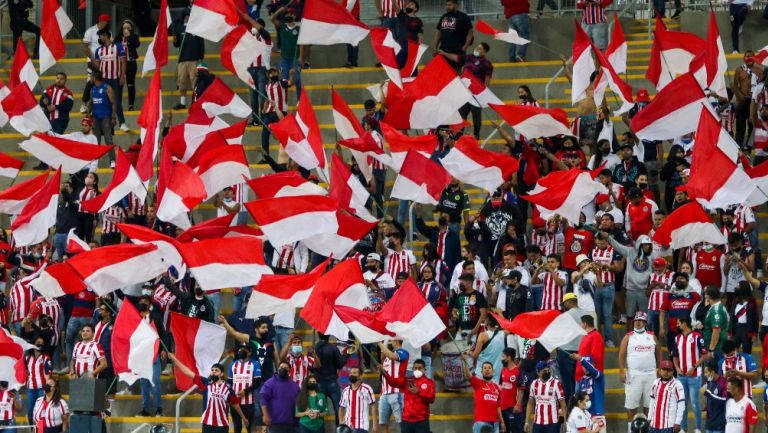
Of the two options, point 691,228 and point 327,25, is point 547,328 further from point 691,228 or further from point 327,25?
point 327,25

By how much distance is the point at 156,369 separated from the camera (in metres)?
29.0

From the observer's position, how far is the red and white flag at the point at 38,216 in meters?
30.2

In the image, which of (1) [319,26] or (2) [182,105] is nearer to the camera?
(1) [319,26]

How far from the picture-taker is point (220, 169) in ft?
96.4

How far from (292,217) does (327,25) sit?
5.63 m

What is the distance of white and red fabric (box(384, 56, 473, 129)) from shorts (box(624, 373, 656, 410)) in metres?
5.30

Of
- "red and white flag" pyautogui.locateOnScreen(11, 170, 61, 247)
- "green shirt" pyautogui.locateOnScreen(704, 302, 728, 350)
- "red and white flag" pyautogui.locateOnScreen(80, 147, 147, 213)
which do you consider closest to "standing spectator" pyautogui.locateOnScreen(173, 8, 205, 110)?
"red and white flag" pyautogui.locateOnScreen(11, 170, 61, 247)

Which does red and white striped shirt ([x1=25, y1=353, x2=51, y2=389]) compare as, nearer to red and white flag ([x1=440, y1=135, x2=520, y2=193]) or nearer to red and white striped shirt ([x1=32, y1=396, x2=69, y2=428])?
red and white striped shirt ([x1=32, y1=396, x2=69, y2=428])

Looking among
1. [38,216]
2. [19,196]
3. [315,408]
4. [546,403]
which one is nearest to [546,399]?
[546,403]

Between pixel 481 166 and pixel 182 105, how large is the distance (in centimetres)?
874

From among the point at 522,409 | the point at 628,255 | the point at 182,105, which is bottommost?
the point at 522,409

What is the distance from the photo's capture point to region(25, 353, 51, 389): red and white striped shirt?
1153 inches

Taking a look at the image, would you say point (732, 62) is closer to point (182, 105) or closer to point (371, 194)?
point (371, 194)

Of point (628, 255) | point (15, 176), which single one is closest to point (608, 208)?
point (628, 255)
